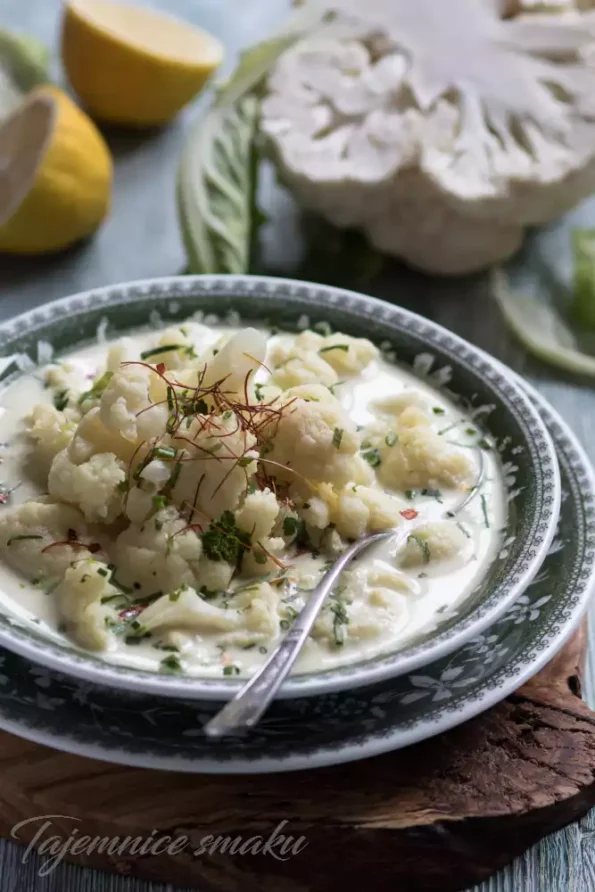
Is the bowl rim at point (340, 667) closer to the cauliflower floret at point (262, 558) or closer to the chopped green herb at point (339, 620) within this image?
the chopped green herb at point (339, 620)

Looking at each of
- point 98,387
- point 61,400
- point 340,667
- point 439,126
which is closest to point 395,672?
point 340,667

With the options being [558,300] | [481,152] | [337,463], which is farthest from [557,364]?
[337,463]

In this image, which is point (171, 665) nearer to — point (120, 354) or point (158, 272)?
point (120, 354)

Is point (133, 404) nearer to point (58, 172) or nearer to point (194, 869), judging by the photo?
point (194, 869)

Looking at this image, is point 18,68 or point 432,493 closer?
point 432,493

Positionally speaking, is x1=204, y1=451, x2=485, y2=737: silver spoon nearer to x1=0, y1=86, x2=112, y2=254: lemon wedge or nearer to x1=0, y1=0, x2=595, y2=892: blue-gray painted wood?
x1=0, y1=0, x2=595, y2=892: blue-gray painted wood

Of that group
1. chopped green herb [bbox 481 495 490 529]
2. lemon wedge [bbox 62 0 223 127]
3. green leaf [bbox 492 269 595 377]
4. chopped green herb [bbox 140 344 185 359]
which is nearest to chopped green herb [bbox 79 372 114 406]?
chopped green herb [bbox 140 344 185 359]

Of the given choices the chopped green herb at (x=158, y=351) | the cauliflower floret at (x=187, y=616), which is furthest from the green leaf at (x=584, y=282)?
the cauliflower floret at (x=187, y=616)
